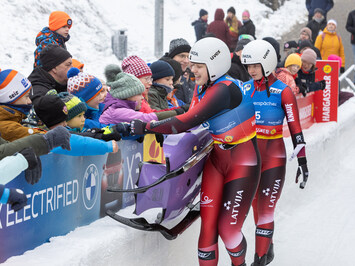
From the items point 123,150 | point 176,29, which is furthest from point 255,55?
point 176,29

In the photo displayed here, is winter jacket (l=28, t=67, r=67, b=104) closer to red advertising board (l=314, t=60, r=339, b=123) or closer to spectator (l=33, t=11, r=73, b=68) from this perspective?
spectator (l=33, t=11, r=73, b=68)

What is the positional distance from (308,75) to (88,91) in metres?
5.66

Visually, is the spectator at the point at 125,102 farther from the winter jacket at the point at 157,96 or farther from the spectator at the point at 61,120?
the spectator at the point at 61,120

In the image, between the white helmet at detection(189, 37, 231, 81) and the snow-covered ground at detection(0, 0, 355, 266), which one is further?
the white helmet at detection(189, 37, 231, 81)

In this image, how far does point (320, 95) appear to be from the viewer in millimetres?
10773

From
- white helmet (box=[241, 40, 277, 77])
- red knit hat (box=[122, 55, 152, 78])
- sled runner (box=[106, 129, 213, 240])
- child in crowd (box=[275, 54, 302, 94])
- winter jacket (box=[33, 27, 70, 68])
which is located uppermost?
winter jacket (box=[33, 27, 70, 68])

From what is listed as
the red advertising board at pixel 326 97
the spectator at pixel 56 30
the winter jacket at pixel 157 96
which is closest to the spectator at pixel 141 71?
the winter jacket at pixel 157 96

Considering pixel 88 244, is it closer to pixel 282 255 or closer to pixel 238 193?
pixel 238 193

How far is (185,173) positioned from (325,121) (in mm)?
6573

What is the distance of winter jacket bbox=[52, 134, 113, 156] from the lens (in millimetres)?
4043

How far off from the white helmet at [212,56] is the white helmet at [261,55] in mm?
994

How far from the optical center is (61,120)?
425cm

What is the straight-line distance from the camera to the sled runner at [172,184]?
14.8ft

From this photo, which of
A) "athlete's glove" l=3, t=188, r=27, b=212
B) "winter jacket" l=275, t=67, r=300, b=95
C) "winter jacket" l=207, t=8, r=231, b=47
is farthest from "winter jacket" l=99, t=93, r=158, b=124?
"winter jacket" l=207, t=8, r=231, b=47
